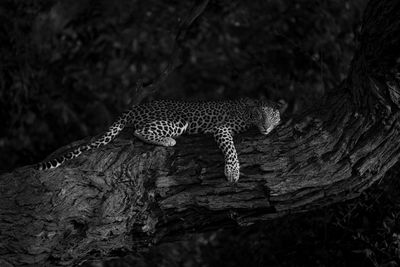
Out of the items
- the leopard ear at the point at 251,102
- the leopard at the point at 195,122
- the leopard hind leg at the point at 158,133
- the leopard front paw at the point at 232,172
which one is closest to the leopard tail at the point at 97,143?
the leopard at the point at 195,122

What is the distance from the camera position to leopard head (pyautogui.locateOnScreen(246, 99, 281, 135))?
6551mm

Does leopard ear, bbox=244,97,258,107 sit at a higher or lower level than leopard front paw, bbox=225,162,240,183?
higher

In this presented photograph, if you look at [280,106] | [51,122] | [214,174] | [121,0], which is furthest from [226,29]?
[214,174]

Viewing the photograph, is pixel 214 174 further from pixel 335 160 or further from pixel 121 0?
pixel 121 0

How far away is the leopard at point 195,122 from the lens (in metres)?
6.17

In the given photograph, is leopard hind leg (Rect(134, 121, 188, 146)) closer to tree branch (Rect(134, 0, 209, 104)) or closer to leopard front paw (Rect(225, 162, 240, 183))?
leopard front paw (Rect(225, 162, 240, 183))

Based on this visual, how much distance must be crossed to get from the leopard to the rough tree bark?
11 centimetres

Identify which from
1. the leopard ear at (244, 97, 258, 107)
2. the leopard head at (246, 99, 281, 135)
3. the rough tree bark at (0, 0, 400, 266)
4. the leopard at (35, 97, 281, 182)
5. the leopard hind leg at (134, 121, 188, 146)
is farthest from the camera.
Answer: the leopard ear at (244, 97, 258, 107)

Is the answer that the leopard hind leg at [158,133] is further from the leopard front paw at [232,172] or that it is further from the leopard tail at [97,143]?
the leopard front paw at [232,172]

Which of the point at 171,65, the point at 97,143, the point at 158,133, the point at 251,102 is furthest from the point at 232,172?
the point at 171,65

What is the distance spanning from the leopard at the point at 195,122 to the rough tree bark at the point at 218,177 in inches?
4.4

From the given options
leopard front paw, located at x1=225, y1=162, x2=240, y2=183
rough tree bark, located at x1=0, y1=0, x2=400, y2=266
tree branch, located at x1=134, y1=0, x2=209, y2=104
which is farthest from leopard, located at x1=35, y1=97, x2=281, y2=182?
tree branch, located at x1=134, y1=0, x2=209, y2=104

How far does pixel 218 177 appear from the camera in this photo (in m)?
6.14

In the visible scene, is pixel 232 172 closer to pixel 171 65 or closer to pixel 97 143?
pixel 97 143
